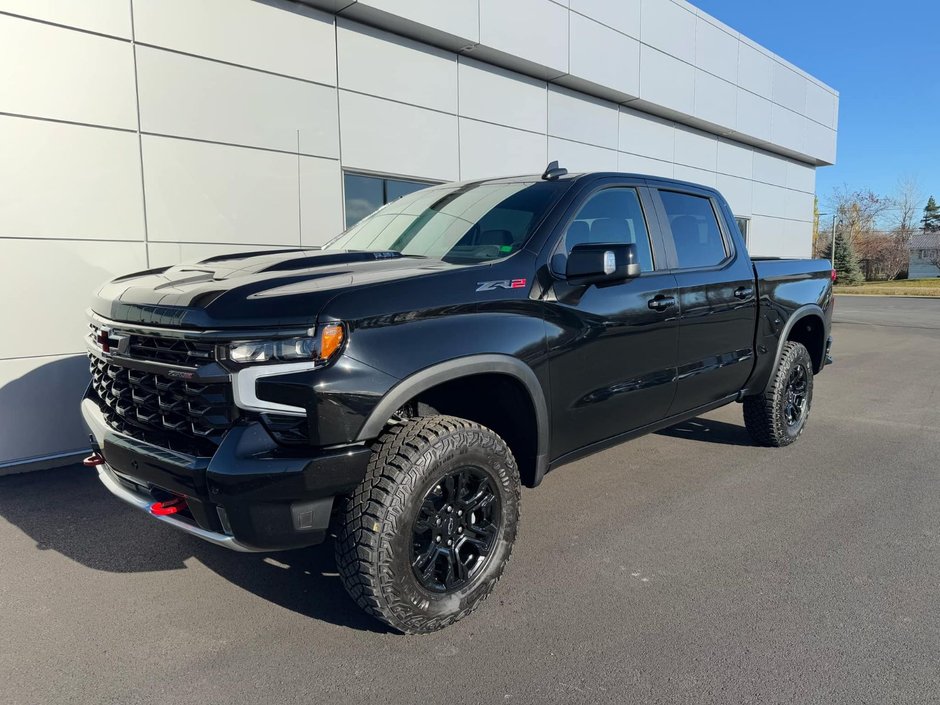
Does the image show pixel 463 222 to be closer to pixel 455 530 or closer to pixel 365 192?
pixel 455 530

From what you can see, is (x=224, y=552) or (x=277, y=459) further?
(x=224, y=552)

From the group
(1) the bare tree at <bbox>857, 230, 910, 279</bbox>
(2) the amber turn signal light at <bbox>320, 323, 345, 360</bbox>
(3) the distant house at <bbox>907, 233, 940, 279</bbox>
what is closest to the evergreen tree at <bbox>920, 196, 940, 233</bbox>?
(3) the distant house at <bbox>907, 233, 940, 279</bbox>

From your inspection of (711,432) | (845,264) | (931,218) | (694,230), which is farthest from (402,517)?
(931,218)

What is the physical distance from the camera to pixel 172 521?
8.65 ft

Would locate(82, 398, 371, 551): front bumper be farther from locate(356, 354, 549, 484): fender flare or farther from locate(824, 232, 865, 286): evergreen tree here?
locate(824, 232, 865, 286): evergreen tree

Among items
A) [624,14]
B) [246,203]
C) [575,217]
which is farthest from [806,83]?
[575,217]

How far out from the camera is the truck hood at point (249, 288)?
2432 mm

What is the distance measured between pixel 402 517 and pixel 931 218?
122 m

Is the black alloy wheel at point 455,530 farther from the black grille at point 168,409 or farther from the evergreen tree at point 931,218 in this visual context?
the evergreen tree at point 931,218

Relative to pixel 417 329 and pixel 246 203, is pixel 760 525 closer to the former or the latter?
pixel 417 329

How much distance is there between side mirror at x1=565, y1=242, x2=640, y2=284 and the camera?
315cm

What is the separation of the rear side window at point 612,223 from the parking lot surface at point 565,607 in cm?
161

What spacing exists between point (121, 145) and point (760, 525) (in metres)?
6.00

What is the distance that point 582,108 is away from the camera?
11.5 m
